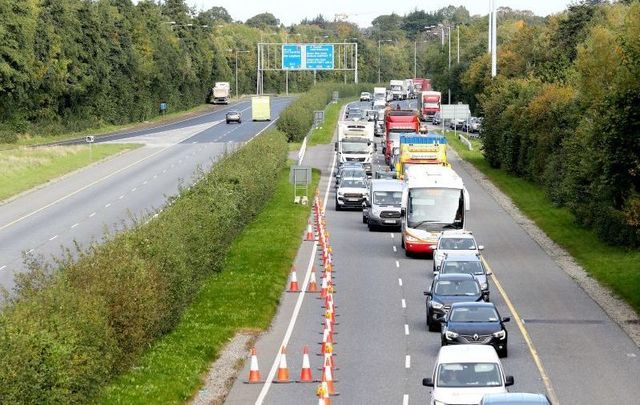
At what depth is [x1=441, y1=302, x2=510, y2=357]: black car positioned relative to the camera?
3262 cm

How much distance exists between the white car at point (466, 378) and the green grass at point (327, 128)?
8474cm

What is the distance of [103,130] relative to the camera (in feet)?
440

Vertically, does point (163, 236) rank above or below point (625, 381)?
above

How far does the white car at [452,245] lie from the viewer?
154 feet

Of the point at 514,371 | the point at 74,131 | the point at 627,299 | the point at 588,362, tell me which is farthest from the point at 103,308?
the point at 74,131

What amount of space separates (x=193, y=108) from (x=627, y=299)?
462 feet

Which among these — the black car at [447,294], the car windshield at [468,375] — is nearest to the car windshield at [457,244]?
the black car at [447,294]

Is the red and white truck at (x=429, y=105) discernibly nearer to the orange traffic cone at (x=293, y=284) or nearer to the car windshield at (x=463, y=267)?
the orange traffic cone at (x=293, y=284)

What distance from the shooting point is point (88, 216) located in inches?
2584

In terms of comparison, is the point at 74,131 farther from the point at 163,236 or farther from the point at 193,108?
the point at 163,236

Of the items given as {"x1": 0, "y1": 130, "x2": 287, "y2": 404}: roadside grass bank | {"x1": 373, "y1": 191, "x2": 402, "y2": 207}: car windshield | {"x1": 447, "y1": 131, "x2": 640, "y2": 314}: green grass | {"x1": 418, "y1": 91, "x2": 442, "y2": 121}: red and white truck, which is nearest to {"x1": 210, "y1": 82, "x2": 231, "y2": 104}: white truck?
{"x1": 418, "y1": 91, "x2": 442, "y2": 121}: red and white truck

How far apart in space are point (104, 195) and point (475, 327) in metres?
45.3

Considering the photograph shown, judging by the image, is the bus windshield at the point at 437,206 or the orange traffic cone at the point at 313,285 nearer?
the orange traffic cone at the point at 313,285

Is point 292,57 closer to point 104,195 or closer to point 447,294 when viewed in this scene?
point 104,195
